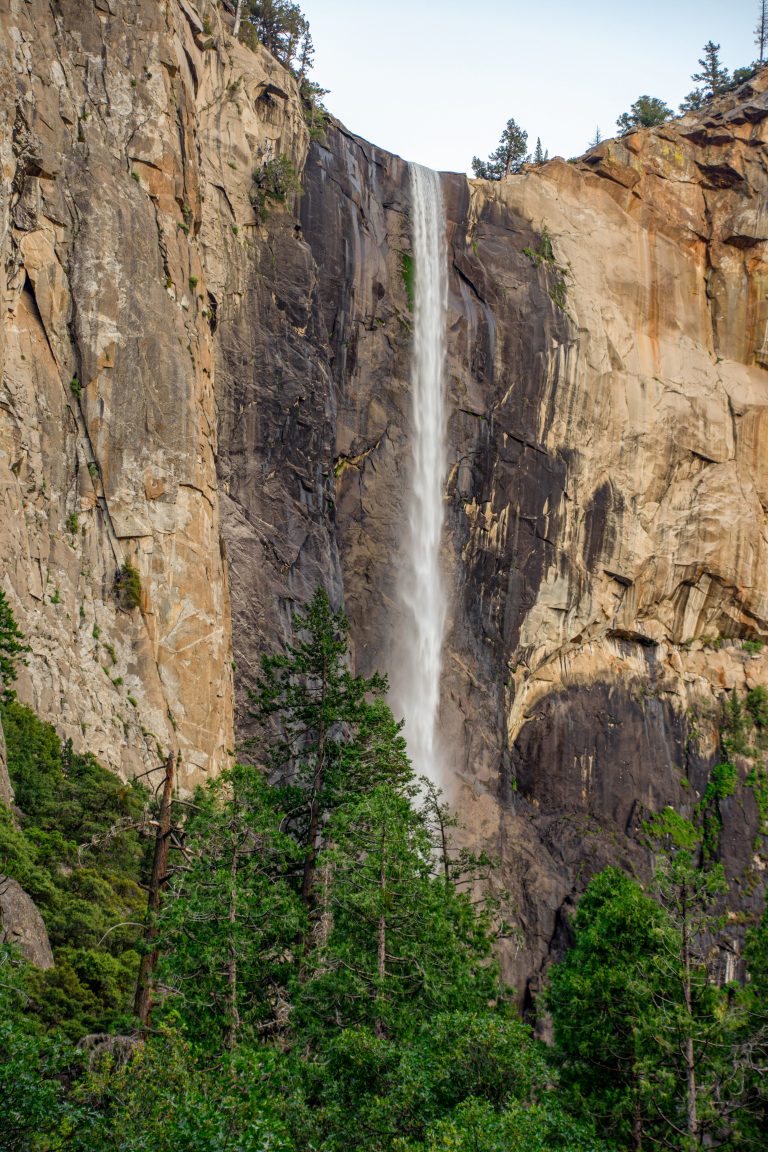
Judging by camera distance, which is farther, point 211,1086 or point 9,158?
point 9,158

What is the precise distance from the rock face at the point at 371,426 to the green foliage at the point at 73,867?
4.95 feet

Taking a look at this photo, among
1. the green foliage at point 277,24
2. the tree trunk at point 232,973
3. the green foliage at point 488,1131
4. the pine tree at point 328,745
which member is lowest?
the green foliage at point 488,1131

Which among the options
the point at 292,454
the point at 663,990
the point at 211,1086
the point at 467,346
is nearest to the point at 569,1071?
the point at 663,990

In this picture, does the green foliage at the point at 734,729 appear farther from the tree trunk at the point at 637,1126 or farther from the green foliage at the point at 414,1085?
the green foliage at the point at 414,1085

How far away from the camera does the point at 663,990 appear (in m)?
18.8

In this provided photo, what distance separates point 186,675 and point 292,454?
458 inches

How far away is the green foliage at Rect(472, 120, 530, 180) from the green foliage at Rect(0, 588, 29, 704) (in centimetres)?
5324

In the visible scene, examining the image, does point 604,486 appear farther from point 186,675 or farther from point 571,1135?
point 571,1135

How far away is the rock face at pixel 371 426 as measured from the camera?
100ft

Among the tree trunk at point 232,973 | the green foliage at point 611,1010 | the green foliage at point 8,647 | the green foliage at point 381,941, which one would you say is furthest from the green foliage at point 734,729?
the tree trunk at point 232,973

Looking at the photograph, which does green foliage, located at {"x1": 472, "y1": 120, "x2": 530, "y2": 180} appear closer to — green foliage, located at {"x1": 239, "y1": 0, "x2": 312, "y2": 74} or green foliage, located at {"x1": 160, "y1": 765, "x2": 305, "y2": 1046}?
green foliage, located at {"x1": 239, "y1": 0, "x2": 312, "y2": 74}

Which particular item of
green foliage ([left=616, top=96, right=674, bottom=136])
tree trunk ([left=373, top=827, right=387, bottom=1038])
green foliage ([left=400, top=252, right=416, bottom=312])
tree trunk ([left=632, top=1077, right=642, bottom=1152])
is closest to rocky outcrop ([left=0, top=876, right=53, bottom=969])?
tree trunk ([left=373, top=827, right=387, bottom=1038])

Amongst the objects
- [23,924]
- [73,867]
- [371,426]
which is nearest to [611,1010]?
[23,924]

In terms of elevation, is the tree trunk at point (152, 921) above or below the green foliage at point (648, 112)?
below
